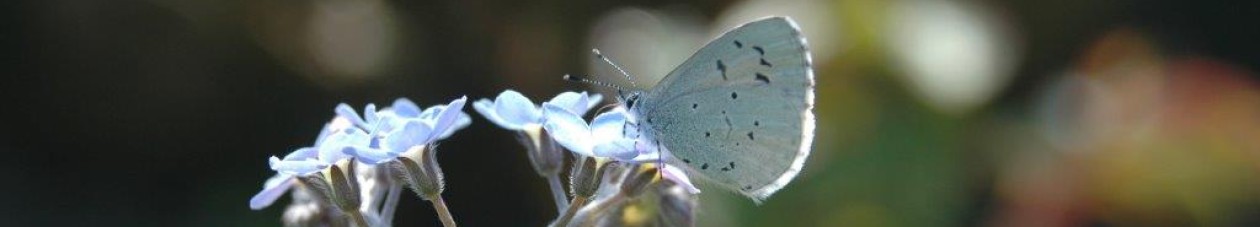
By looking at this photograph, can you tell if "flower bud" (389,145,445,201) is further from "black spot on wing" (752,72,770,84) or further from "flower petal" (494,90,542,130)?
"black spot on wing" (752,72,770,84)

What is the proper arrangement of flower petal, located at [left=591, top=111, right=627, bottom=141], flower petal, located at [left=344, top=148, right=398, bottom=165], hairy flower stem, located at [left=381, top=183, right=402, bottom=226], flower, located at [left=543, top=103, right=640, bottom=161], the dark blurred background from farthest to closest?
the dark blurred background, hairy flower stem, located at [left=381, top=183, right=402, bottom=226], flower petal, located at [left=591, top=111, right=627, bottom=141], flower, located at [left=543, top=103, right=640, bottom=161], flower petal, located at [left=344, top=148, right=398, bottom=165]

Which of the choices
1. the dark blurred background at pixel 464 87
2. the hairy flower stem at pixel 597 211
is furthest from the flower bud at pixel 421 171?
the dark blurred background at pixel 464 87

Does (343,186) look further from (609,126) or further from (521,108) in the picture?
(609,126)

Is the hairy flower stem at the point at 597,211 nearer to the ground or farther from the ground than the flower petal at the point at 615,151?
nearer to the ground

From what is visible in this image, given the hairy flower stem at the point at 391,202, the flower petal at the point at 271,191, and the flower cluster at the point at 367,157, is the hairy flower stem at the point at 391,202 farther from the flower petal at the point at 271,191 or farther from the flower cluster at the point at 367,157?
the flower petal at the point at 271,191

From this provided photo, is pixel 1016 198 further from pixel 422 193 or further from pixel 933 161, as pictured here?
pixel 422 193

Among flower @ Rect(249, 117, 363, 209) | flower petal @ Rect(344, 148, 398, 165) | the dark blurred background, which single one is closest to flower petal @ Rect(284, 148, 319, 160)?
flower @ Rect(249, 117, 363, 209)

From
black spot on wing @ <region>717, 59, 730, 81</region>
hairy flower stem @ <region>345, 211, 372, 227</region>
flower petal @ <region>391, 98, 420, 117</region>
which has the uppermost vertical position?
black spot on wing @ <region>717, 59, 730, 81</region>
